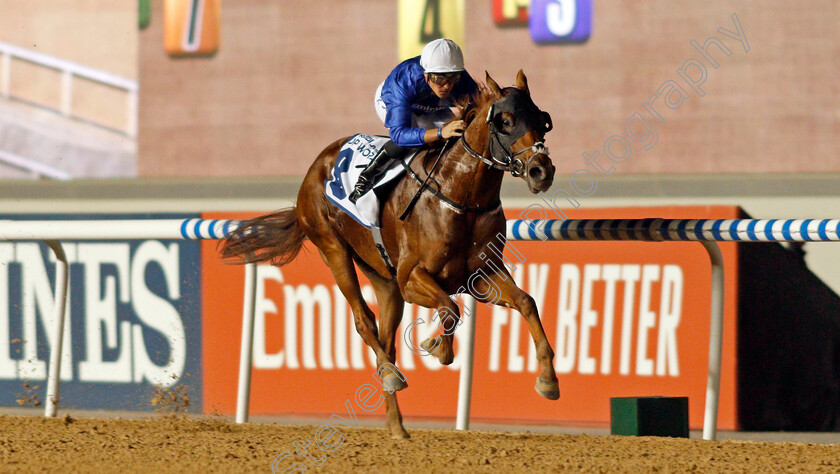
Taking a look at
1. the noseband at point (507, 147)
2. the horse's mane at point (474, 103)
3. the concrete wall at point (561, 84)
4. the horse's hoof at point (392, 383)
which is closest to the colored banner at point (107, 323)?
the horse's hoof at point (392, 383)

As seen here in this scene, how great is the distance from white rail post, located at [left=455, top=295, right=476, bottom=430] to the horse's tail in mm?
937

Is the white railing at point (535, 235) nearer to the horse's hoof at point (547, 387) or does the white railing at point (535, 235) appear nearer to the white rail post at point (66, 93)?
the horse's hoof at point (547, 387)

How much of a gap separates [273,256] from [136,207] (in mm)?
3514

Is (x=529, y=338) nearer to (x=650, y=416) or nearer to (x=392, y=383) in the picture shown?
(x=650, y=416)

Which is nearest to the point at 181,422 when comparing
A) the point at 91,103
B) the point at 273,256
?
the point at 273,256

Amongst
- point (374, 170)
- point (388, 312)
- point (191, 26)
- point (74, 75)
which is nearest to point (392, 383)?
point (388, 312)

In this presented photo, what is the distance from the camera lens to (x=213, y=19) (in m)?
16.6

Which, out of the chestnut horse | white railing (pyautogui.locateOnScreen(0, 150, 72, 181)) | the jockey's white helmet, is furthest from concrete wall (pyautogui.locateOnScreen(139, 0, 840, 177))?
the jockey's white helmet

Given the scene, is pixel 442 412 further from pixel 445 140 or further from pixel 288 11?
pixel 288 11

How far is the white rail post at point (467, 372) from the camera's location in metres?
6.46

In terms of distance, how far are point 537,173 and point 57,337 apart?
3421 millimetres

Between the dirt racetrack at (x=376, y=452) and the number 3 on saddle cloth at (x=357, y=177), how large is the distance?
1.03 metres

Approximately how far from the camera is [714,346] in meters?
6.10

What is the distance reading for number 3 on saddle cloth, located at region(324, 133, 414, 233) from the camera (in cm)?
582
